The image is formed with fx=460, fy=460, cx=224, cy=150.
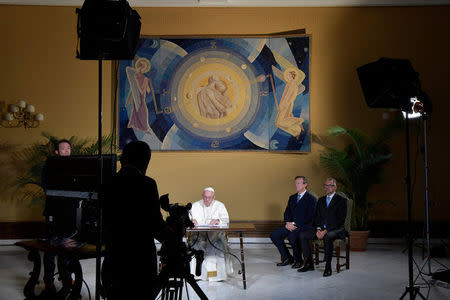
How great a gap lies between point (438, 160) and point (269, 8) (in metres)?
4.23

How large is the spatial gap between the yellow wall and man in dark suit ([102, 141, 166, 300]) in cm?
567

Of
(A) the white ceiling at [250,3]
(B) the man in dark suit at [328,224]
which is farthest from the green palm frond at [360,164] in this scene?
(A) the white ceiling at [250,3]

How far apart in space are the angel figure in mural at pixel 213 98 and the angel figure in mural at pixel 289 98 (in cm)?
99

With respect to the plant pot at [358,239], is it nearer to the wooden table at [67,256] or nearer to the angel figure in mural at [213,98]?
the angel figure in mural at [213,98]

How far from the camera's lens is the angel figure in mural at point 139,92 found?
853cm

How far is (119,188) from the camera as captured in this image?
113 inches

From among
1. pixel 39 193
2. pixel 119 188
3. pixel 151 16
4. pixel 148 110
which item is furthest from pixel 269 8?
pixel 119 188

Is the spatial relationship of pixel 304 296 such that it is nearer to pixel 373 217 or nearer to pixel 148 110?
Result: pixel 373 217

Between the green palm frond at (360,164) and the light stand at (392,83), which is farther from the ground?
the light stand at (392,83)

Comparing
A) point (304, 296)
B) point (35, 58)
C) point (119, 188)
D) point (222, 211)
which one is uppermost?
point (35, 58)

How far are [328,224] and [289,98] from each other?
2682mm

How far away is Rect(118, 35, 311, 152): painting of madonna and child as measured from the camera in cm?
849

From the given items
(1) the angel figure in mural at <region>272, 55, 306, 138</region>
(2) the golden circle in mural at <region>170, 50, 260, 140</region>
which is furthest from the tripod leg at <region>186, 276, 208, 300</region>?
(1) the angel figure in mural at <region>272, 55, 306, 138</region>

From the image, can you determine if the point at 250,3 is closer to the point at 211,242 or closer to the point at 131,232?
the point at 211,242
